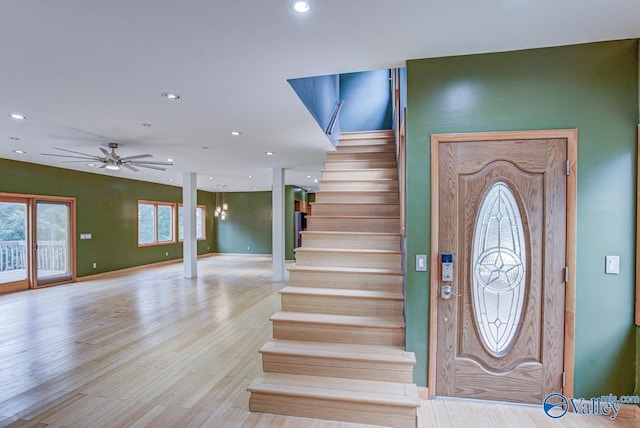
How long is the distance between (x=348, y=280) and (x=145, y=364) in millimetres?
2230

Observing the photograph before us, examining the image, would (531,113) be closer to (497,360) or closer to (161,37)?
(497,360)

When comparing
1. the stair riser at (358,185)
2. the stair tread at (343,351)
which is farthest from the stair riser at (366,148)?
the stair tread at (343,351)

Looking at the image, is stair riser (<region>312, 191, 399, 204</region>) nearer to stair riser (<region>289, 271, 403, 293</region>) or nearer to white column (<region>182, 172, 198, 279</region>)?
stair riser (<region>289, 271, 403, 293</region>)

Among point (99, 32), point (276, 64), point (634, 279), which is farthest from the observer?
point (276, 64)

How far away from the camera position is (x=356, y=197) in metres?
4.30

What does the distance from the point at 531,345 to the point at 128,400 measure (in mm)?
3139

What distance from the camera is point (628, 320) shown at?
2299 millimetres

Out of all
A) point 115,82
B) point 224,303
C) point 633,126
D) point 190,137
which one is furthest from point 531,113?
point 224,303

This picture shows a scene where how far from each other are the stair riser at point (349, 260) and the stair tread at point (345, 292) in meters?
0.32

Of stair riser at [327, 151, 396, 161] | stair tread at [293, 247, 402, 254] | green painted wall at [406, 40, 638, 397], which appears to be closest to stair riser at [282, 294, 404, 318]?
stair tread at [293, 247, 402, 254]

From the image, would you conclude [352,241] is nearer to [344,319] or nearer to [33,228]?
[344,319]

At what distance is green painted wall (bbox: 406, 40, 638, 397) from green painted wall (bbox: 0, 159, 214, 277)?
8.17m

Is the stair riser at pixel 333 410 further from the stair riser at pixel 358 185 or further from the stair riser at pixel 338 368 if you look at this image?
the stair riser at pixel 358 185

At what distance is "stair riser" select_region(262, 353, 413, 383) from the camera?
241 cm
